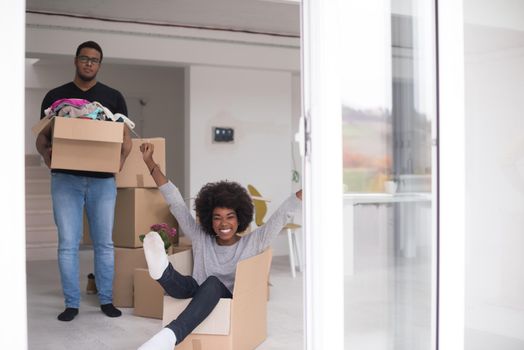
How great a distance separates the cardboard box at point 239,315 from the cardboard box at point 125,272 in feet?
3.75

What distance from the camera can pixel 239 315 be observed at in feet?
8.57

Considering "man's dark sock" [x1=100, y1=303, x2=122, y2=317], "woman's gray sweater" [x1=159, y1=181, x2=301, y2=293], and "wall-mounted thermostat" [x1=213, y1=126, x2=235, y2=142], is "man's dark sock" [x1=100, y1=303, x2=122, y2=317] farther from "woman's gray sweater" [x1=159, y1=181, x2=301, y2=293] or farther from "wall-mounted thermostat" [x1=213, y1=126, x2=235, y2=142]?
"wall-mounted thermostat" [x1=213, y1=126, x2=235, y2=142]

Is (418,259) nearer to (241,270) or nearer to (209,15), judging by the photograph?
(241,270)

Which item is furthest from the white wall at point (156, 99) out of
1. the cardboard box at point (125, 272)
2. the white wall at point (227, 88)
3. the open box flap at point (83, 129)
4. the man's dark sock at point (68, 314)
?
the open box flap at point (83, 129)

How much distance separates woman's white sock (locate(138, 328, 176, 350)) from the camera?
226 centimetres

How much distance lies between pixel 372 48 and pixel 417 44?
0.51ft

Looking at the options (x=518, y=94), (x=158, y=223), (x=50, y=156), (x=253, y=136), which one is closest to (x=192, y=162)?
(x=253, y=136)

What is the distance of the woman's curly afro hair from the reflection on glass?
113 cm

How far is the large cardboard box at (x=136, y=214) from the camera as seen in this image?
3793mm

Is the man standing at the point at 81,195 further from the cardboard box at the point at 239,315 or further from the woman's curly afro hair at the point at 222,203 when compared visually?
the cardboard box at the point at 239,315

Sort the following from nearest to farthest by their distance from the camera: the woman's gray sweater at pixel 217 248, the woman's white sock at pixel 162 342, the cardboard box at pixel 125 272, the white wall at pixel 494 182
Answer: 1. the white wall at pixel 494 182
2. the woman's white sock at pixel 162 342
3. the woman's gray sweater at pixel 217 248
4. the cardboard box at pixel 125 272

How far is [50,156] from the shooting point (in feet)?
10.5

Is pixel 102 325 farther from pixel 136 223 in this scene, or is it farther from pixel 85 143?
pixel 85 143

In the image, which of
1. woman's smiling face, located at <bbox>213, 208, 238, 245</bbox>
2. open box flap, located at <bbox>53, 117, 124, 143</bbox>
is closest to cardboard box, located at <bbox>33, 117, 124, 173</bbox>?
open box flap, located at <bbox>53, 117, 124, 143</bbox>
